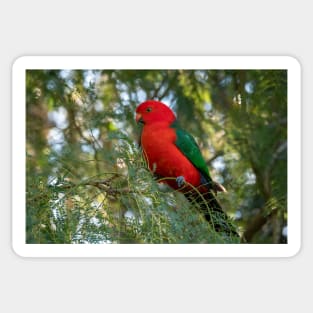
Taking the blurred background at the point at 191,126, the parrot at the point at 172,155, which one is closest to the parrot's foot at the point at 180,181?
the parrot at the point at 172,155

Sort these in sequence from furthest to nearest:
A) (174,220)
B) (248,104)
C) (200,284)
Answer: (248,104), (200,284), (174,220)

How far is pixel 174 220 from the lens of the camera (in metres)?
2.93

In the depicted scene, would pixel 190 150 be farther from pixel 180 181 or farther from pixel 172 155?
pixel 180 181

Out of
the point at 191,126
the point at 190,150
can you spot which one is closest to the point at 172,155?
the point at 190,150

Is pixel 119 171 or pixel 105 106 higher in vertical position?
pixel 105 106

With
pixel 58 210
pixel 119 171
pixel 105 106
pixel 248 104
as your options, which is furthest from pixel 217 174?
pixel 58 210

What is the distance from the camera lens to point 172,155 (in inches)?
142

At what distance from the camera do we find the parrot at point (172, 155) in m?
3.52

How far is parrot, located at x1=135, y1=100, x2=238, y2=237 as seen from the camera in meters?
3.52

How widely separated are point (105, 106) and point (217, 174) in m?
0.85

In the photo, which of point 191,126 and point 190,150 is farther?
point 191,126

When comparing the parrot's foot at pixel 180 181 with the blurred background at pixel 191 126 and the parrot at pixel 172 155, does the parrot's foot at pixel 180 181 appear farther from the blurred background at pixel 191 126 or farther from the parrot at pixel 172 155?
the blurred background at pixel 191 126
